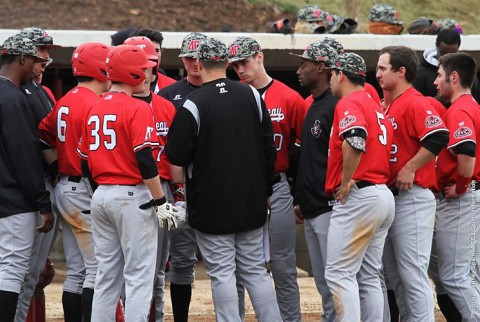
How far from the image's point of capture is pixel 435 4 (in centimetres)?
1925

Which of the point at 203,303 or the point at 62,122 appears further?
the point at 203,303

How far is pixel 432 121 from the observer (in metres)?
6.59

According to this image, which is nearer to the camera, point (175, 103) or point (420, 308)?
point (420, 308)

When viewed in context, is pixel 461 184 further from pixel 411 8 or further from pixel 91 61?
pixel 411 8

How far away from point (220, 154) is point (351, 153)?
2.79ft

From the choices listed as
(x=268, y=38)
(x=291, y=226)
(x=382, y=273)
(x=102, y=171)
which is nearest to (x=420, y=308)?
(x=382, y=273)

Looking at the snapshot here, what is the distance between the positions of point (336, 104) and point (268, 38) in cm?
388

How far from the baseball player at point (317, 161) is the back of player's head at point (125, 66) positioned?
1213 mm

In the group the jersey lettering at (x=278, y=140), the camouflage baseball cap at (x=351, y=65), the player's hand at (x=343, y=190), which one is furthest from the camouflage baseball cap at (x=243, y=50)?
the player's hand at (x=343, y=190)

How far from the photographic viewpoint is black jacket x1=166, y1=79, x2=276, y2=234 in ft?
21.1

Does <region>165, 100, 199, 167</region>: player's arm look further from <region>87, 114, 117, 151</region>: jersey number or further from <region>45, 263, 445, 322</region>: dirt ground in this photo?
<region>45, 263, 445, 322</region>: dirt ground

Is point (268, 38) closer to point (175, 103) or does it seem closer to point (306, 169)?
point (175, 103)

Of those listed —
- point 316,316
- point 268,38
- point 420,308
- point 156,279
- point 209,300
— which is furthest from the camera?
point 268,38

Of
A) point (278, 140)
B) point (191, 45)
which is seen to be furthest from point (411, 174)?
point (191, 45)
